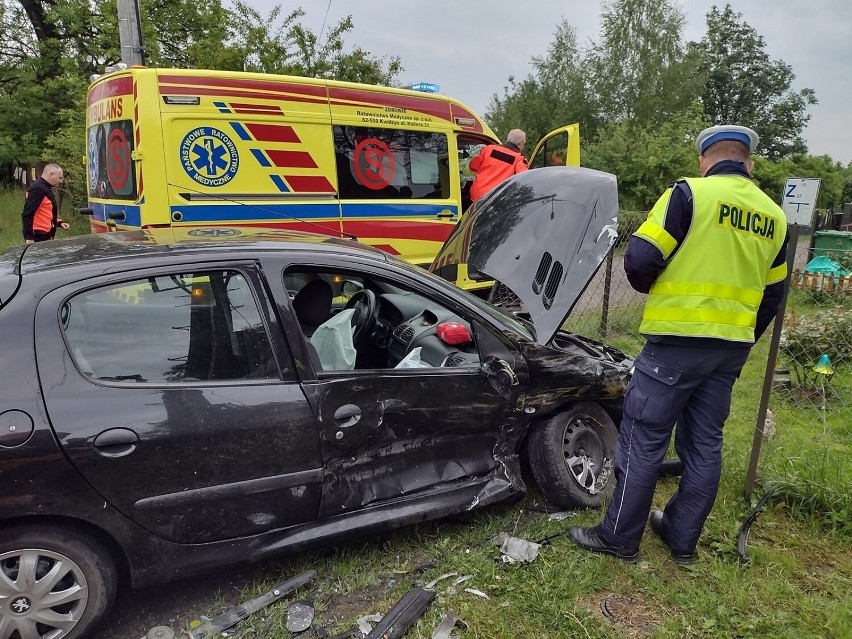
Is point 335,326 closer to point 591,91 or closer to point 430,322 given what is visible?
point 430,322

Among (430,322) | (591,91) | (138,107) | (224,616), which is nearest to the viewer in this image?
(224,616)

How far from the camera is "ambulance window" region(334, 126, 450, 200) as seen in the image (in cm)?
599

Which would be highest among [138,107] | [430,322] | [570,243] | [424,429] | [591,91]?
[591,91]

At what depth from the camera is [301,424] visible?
236cm

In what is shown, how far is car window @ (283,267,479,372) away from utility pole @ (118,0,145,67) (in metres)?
4.93

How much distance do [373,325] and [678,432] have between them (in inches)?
66.2

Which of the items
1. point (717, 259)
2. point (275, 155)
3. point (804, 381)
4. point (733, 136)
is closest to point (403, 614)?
point (717, 259)

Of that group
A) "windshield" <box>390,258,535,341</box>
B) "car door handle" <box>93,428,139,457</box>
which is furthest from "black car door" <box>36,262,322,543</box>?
"windshield" <box>390,258,535,341</box>

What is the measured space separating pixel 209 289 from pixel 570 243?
1.65m

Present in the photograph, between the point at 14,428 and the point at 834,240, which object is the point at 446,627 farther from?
the point at 834,240

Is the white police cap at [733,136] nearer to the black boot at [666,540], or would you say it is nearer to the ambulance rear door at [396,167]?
the black boot at [666,540]

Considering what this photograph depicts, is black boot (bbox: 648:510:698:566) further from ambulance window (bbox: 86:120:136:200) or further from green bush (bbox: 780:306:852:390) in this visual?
ambulance window (bbox: 86:120:136:200)

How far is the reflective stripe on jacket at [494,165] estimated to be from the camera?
679cm

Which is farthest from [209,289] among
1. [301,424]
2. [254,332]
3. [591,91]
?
[591,91]
